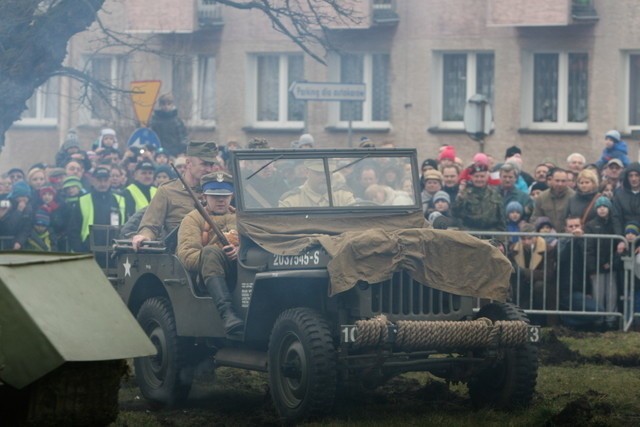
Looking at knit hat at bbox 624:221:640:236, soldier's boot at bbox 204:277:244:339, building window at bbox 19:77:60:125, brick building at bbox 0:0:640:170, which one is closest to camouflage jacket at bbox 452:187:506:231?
knit hat at bbox 624:221:640:236

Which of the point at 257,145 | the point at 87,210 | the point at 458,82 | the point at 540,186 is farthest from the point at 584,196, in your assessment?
the point at 458,82

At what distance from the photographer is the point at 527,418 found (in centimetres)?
973

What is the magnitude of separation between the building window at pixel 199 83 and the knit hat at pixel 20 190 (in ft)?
46.1

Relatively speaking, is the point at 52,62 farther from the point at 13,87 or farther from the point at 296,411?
the point at 296,411

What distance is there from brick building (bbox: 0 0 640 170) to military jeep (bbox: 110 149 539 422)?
42.9 feet

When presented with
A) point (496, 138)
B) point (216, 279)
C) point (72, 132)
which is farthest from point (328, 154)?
point (496, 138)

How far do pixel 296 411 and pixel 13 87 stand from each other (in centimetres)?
774

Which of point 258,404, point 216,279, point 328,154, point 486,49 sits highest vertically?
point 486,49

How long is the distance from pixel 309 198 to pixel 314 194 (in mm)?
52

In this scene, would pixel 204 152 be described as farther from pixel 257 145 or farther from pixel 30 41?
pixel 30 41

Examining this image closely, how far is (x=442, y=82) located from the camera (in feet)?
92.8

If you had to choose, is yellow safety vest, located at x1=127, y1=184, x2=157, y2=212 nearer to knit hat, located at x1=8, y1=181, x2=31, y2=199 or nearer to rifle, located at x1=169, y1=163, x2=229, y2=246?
knit hat, located at x1=8, y1=181, x2=31, y2=199

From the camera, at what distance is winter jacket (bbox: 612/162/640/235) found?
14992 millimetres

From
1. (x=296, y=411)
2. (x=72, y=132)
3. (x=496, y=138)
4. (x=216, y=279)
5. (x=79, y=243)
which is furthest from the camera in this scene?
(x=496, y=138)
